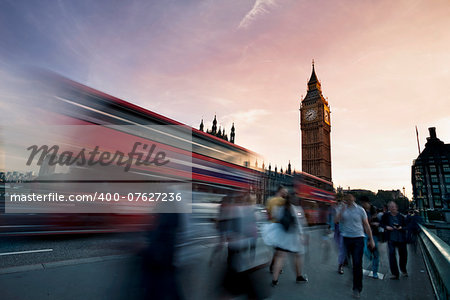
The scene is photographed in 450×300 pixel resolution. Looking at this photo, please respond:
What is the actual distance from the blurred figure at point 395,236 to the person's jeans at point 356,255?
1.52m

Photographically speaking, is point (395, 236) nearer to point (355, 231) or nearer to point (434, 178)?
point (355, 231)

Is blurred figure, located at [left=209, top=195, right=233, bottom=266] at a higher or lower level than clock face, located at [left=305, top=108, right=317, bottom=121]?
lower

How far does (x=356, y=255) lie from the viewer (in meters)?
4.04

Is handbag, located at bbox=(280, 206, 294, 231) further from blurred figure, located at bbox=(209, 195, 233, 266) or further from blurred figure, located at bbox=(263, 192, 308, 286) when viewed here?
blurred figure, located at bbox=(209, 195, 233, 266)

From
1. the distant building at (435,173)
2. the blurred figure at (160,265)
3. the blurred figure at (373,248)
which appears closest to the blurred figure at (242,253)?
the blurred figure at (160,265)

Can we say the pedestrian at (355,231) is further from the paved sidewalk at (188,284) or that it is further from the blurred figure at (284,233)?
the blurred figure at (284,233)

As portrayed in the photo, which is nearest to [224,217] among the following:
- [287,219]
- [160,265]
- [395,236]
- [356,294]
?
[287,219]

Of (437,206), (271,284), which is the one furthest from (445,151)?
(271,284)

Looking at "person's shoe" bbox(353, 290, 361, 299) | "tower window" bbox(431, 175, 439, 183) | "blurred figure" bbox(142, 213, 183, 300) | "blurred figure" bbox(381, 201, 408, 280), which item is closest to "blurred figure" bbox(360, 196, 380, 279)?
"blurred figure" bbox(381, 201, 408, 280)

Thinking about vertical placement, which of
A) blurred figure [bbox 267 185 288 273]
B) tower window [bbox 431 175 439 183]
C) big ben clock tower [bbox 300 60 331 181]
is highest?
big ben clock tower [bbox 300 60 331 181]

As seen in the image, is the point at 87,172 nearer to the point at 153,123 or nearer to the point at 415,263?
the point at 153,123

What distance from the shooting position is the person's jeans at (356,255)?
3.87 metres

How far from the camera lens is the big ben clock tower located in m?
71.9

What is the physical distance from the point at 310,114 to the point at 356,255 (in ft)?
259
